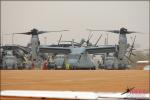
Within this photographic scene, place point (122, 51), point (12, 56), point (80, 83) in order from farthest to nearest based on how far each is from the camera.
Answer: point (12, 56) < point (122, 51) < point (80, 83)

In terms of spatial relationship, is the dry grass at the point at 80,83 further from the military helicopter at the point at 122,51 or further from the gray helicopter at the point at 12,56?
the gray helicopter at the point at 12,56

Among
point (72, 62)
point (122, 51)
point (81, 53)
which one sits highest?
point (122, 51)

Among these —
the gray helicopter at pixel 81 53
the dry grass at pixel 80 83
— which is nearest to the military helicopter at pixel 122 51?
the gray helicopter at pixel 81 53

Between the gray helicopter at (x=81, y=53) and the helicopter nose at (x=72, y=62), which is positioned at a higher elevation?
the gray helicopter at (x=81, y=53)

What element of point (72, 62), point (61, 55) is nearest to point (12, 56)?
point (61, 55)

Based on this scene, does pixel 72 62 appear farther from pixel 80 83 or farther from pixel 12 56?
pixel 80 83

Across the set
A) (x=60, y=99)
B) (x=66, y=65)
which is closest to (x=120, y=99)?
(x=60, y=99)

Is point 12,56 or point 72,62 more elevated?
point 12,56

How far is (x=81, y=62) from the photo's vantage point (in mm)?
51906

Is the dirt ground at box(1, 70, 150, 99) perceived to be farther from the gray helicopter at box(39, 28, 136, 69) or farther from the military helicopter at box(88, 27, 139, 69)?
the gray helicopter at box(39, 28, 136, 69)

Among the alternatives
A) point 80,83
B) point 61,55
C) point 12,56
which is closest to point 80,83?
point 80,83

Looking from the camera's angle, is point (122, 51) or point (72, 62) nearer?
point (122, 51)

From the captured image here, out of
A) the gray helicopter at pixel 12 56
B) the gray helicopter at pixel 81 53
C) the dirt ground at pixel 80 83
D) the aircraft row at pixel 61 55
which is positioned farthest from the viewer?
the gray helicopter at pixel 12 56

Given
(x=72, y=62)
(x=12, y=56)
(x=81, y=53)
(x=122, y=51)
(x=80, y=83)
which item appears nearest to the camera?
(x=80, y=83)
